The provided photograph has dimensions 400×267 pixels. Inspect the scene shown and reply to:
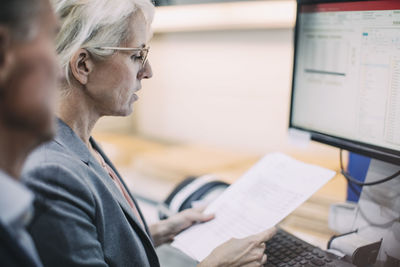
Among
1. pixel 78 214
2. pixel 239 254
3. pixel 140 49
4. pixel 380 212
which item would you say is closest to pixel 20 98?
pixel 78 214

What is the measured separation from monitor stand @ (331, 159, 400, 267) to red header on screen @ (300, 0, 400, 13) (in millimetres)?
365

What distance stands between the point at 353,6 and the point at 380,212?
0.49 m

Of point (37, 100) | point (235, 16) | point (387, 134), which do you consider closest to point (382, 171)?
point (387, 134)

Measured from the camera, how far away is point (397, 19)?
94 centimetres

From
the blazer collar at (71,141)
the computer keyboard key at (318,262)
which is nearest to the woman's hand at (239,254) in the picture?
the computer keyboard key at (318,262)

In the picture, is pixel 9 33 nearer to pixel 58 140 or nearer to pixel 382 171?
pixel 58 140

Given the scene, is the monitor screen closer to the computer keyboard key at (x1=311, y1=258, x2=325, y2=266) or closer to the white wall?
the computer keyboard key at (x1=311, y1=258, x2=325, y2=266)

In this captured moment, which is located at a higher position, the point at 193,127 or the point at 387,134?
the point at 387,134

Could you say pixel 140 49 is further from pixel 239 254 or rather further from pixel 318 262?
pixel 318 262

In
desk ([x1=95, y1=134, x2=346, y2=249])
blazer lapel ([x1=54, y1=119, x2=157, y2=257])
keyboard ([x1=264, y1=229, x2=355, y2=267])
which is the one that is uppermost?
blazer lapel ([x1=54, y1=119, x2=157, y2=257])

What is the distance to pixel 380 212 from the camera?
3.51 feet

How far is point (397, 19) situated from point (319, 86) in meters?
0.27

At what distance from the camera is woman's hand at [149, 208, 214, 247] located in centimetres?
116

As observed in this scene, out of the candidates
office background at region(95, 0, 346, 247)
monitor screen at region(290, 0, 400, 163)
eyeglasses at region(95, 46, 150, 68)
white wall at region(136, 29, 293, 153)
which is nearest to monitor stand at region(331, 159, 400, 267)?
monitor screen at region(290, 0, 400, 163)
